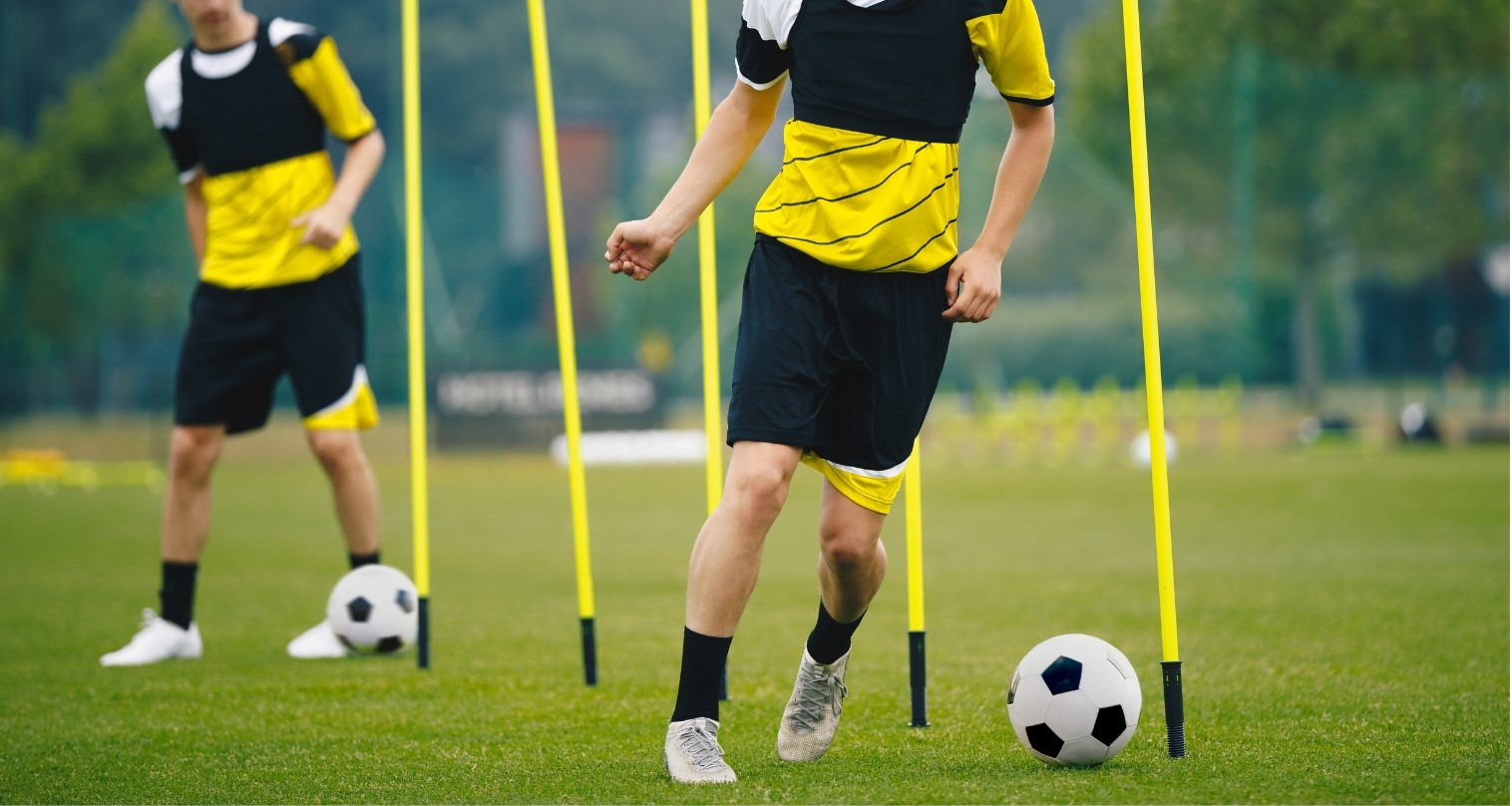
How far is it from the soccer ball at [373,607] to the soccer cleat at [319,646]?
9.0 inches

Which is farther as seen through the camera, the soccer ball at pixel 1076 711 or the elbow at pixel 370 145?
the elbow at pixel 370 145

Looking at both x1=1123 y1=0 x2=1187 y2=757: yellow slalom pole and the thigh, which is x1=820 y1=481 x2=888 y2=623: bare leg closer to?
x1=1123 y1=0 x2=1187 y2=757: yellow slalom pole

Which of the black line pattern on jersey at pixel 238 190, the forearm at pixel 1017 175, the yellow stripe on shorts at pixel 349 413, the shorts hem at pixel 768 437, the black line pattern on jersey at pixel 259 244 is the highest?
the black line pattern on jersey at pixel 238 190

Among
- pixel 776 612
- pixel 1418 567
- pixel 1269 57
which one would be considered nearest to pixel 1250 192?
pixel 1269 57

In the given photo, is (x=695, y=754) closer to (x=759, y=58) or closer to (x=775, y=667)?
(x=759, y=58)

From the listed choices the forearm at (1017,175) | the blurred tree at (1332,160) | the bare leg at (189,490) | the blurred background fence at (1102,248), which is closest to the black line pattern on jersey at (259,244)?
the bare leg at (189,490)

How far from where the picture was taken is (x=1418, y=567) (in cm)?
941

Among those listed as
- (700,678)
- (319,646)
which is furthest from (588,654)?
(700,678)

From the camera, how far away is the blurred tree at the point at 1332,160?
27.3 meters

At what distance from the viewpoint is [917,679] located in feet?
15.8

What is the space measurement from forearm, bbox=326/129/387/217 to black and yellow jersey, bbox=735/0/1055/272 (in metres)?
2.63

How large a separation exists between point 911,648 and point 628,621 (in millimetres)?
2993

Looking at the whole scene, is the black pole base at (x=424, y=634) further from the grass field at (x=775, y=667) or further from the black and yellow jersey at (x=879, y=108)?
the black and yellow jersey at (x=879, y=108)

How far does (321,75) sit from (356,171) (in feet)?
1.22
